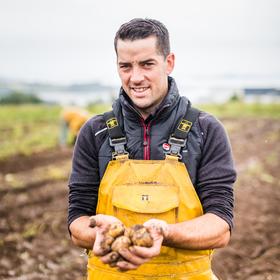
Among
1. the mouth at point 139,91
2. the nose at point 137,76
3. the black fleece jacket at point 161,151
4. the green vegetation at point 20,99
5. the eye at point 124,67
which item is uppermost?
the eye at point 124,67

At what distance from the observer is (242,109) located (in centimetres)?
1409

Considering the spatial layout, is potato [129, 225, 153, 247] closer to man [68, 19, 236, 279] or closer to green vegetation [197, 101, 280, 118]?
man [68, 19, 236, 279]

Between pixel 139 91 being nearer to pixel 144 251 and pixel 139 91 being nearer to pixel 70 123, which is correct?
pixel 144 251

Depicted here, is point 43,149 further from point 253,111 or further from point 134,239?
point 134,239

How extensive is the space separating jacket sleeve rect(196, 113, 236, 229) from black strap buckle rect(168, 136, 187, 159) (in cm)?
10

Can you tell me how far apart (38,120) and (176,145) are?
38.4 ft

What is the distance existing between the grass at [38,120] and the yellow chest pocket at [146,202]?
8.11 metres

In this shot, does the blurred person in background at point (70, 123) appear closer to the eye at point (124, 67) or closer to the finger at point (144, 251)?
the eye at point (124, 67)

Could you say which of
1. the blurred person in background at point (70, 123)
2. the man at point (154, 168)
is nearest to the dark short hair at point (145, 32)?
the man at point (154, 168)

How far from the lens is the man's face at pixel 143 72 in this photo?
228 centimetres

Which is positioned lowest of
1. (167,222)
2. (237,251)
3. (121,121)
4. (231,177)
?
(237,251)

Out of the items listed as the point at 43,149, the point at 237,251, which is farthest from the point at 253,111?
the point at 237,251

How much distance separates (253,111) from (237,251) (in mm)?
9044

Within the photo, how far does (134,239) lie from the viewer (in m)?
1.95
